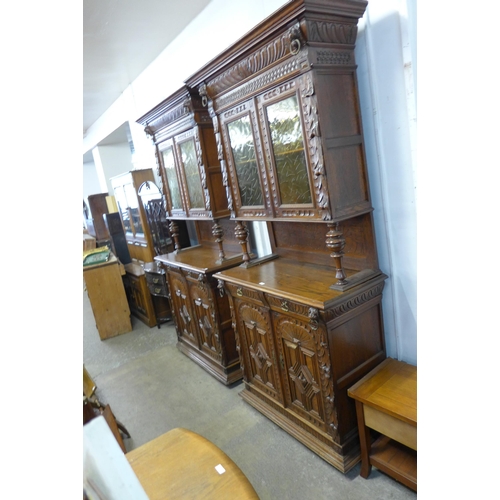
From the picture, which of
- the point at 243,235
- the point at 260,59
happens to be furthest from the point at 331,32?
the point at 243,235

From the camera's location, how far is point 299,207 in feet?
6.42

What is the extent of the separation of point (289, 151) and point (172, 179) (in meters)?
1.75

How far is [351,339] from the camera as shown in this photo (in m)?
1.99

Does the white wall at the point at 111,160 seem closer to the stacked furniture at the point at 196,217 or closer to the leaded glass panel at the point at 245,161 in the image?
the stacked furniture at the point at 196,217

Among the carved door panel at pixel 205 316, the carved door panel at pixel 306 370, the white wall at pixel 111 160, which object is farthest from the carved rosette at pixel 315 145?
the white wall at pixel 111 160

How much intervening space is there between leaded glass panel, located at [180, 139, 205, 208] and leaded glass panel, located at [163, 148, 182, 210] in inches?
7.5

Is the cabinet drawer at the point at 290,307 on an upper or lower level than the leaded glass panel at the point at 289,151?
lower

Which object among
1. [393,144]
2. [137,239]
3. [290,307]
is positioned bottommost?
[290,307]

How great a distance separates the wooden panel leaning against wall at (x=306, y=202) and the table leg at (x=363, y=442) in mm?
90

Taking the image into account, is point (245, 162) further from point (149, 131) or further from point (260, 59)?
point (149, 131)

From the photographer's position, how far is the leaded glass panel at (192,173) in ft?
9.90

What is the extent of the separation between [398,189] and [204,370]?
7.71 feet

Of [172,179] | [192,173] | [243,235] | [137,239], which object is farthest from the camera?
[137,239]

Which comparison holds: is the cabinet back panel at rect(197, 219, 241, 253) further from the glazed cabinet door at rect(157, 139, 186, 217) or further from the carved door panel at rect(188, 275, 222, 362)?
the carved door panel at rect(188, 275, 222, 362)
